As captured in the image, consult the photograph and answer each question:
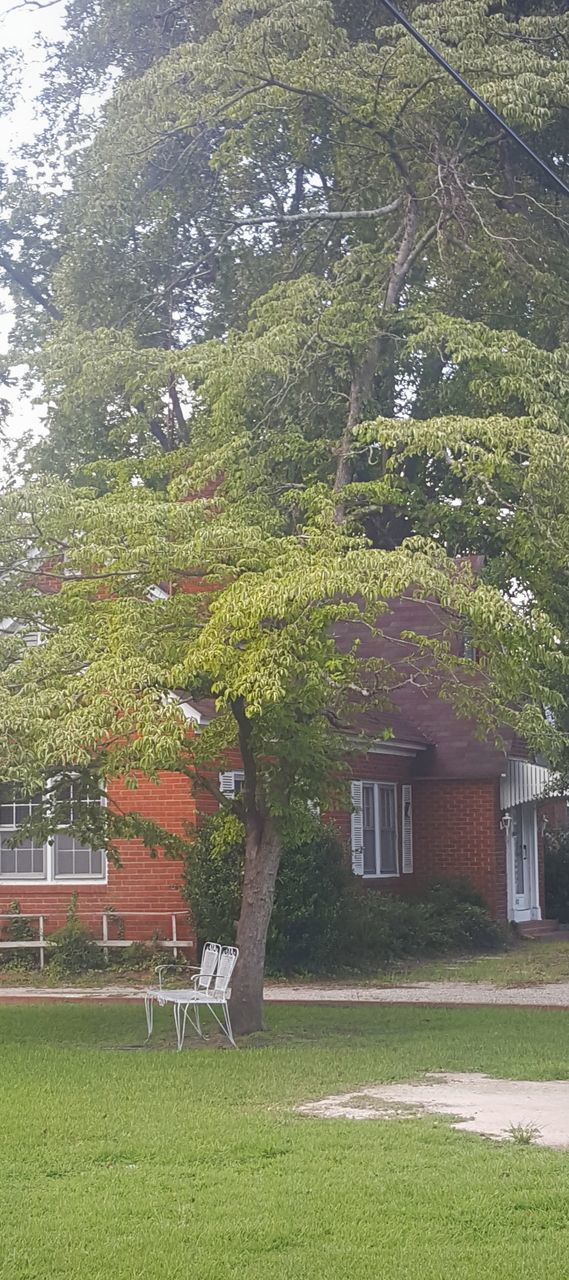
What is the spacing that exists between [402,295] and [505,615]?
10.3 m

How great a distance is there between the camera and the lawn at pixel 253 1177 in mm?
6422

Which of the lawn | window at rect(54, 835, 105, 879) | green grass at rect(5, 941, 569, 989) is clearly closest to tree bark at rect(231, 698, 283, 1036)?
the lawn

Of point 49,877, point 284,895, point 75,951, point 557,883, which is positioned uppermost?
point 49,877

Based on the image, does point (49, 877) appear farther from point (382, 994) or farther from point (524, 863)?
point (524, 863)

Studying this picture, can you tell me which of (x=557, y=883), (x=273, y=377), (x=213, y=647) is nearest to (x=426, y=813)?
(x=557, y=883)

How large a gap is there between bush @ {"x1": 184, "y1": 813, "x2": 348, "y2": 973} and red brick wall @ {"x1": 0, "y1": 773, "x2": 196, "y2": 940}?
60cm

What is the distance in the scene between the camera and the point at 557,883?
30.5 metres

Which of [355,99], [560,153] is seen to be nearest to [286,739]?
[355,99]

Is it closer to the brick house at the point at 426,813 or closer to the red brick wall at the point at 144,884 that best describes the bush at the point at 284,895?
the red brick wall at the point at 144,884

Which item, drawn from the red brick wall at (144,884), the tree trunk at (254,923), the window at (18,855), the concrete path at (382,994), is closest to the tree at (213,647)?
the tree trunk at (254,923)

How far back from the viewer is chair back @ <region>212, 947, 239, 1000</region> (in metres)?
13.3

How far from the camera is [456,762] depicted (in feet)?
86.5

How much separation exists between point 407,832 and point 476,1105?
53.3ft

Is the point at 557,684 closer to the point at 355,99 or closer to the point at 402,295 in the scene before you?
the point at 402,295
